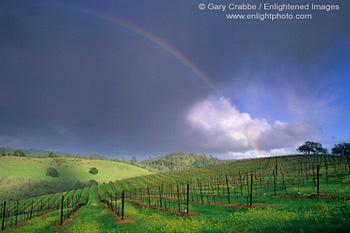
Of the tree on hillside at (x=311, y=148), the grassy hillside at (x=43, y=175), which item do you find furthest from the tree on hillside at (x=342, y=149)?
the grassy hillside at (x=43, y=175)

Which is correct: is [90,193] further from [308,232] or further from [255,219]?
[308,232]

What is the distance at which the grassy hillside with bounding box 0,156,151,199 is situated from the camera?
372ft

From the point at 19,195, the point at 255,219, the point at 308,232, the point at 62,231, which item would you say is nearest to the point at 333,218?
the point at 308,232

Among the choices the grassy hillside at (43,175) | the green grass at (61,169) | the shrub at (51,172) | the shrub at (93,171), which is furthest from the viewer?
the shrub at (93,171)

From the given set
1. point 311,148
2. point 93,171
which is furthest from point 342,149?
point 93,171

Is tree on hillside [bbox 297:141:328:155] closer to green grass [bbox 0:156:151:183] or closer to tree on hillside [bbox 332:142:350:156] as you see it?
tree on hillside [bbox 332:142:350:156]

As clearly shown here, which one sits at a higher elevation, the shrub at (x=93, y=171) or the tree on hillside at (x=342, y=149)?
the tree on hillside at (x=342, y=149)

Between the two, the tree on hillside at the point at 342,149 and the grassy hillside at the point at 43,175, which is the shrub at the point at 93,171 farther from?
the tree on hillside at the point at 342,149

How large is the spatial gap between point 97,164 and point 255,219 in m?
194

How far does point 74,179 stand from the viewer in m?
149

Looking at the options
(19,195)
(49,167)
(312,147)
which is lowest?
(19,195)

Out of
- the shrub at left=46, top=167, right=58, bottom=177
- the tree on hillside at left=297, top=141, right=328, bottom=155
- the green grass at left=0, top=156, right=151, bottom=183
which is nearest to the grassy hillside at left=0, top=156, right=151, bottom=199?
the green grass at left=0, top=156, right=151, bottom=183

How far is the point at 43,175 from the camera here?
135625mm

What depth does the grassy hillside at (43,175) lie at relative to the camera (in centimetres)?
11344
